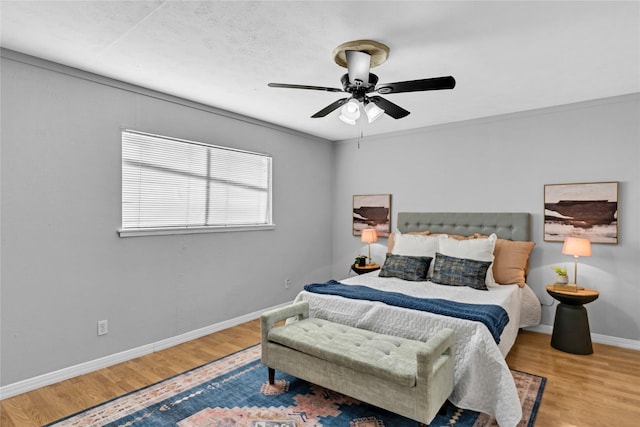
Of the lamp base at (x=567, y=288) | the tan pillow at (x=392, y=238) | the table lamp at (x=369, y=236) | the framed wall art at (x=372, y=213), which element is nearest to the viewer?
the lamp base at (x=567, y=288)

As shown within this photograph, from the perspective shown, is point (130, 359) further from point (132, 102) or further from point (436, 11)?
point (436, 11)

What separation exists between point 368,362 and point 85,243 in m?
2.49

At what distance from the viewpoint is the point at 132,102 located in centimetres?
327

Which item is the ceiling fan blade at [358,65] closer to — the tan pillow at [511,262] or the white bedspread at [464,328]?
the white bedspread at [464,328]

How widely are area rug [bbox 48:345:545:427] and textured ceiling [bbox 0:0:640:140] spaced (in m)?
2.52

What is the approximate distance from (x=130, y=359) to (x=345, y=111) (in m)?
2.92

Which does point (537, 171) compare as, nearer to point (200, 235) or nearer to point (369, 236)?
point (369, 236)

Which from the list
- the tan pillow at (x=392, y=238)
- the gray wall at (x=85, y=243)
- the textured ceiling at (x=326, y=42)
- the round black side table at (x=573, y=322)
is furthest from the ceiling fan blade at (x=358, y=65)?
the round black side table at (x=573, y=322)

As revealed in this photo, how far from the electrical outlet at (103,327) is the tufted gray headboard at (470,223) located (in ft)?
11.8

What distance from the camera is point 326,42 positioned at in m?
2.39

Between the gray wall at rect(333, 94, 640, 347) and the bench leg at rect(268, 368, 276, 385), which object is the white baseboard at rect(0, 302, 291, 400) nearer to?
the bench leg at rect(268, 368, 276, 385)

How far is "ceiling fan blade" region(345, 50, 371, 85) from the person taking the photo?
2387 millimetres

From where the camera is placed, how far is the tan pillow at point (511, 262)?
12.3 ft

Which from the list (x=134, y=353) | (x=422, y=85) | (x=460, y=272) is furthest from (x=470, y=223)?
(x=134, y=353)
